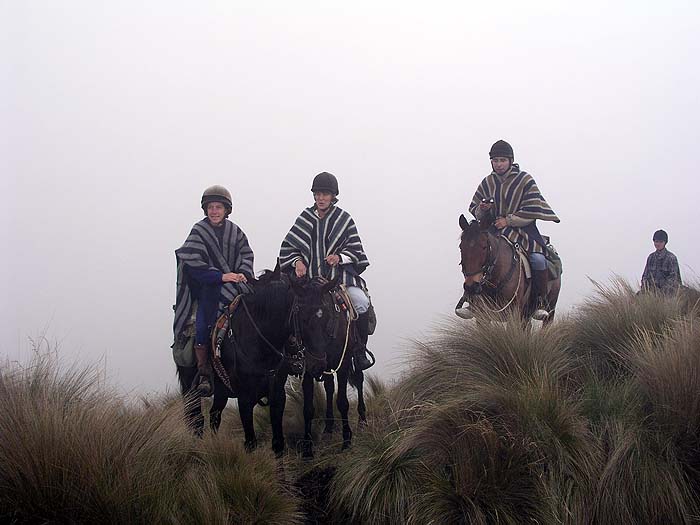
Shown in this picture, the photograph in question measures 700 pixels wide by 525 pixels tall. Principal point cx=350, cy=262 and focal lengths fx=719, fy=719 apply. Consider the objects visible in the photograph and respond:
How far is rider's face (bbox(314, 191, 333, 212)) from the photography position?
9.38 meters

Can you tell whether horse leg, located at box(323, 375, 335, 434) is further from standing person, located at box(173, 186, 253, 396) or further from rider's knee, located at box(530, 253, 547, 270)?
rider's knee, located at box(530, 253, 547, 270)

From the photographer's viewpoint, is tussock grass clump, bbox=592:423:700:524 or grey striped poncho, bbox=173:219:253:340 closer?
tussock grass clump, bbox=592:423:700:524

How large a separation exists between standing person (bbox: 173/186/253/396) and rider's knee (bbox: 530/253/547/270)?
13.4 feet

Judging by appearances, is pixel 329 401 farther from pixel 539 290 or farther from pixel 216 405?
pixel 539 290

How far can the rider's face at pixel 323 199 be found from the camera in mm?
9375

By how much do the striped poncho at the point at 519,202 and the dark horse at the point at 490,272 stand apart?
473 mm

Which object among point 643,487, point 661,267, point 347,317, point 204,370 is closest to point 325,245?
point 347,317

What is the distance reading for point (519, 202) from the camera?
1044cm

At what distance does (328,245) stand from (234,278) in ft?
5.82

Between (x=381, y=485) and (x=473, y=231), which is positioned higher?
(x=473, y=231)

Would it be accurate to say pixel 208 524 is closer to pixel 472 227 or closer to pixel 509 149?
pixel 472 227

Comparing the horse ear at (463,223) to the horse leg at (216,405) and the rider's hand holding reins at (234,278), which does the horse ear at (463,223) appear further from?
the horse leg at (216,405)

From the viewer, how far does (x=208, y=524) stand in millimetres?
5371

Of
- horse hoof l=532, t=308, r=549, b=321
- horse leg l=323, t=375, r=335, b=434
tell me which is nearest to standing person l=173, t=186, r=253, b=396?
horse leg l=323, t=375, r=335, b=434
